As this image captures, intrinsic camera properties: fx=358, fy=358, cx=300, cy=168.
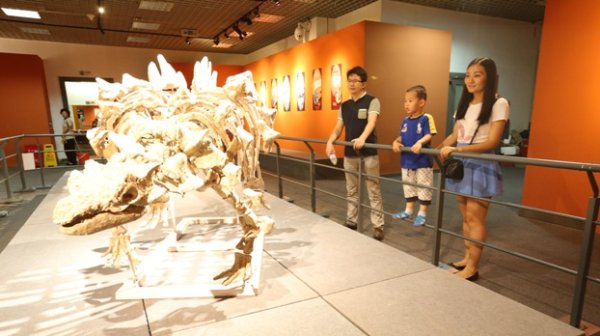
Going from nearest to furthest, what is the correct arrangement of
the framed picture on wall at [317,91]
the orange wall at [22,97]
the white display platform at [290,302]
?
1. the white display platform at [290,302]
2. the framed picture on wall at [317,91]
3. the orange wall at [22,97]

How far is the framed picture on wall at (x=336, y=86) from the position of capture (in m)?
7.47

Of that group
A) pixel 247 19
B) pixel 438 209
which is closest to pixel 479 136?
pixel 438 209

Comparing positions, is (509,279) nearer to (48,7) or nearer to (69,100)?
(48,7)

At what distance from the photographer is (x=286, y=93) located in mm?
9805

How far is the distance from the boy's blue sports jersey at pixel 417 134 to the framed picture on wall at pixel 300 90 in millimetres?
5585

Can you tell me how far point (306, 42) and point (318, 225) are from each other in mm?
6317

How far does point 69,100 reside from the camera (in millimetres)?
11820

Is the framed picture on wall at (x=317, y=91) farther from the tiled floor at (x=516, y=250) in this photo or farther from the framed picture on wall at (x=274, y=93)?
the tiled floor at (x=516, y=250)

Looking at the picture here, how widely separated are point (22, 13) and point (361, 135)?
8.81m

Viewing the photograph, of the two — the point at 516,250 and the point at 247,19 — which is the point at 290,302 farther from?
the point at 247,19

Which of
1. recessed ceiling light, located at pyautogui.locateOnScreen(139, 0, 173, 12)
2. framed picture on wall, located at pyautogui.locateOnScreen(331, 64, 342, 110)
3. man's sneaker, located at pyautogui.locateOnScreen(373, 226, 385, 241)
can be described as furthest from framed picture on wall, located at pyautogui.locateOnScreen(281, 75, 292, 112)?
man's sneaker, located at pyautogui.locateOnScreen(373, 226, 385, 241)

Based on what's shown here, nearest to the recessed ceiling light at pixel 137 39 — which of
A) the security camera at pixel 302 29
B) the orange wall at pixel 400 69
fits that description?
the security camera at pixel 302 29

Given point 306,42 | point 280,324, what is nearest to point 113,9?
point 306,42

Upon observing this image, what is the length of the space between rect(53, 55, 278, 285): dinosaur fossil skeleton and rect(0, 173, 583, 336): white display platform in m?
0.27
